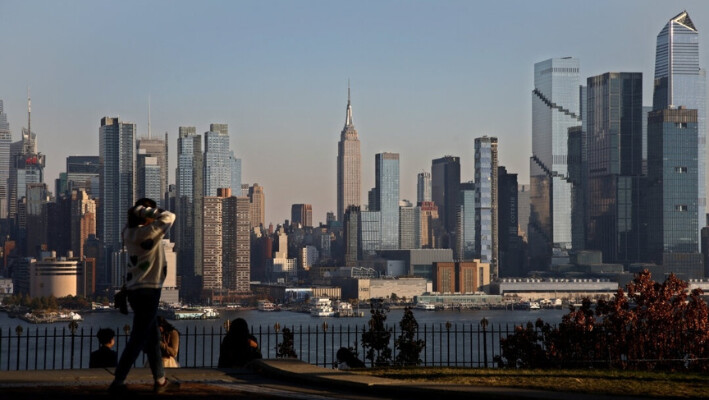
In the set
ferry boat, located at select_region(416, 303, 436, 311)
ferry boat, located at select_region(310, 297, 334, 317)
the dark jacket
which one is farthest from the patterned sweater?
ferry boat, located at select_region(416, 303, 436, 311)

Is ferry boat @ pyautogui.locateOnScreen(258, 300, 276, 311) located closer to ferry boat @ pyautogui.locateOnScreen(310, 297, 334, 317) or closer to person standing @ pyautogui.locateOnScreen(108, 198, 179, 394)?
ferry boat @ pyautogui.locateOnScreen(310, 297, 334, 317)

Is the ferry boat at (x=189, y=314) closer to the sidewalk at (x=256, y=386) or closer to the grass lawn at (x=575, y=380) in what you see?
the grass lawn at (x=575, y=380)

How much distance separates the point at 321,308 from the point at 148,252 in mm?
172430

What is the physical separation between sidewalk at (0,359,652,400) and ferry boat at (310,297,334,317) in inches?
6466

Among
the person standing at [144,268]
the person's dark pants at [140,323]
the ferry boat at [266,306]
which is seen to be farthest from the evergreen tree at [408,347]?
the ferry boat at [266,306]

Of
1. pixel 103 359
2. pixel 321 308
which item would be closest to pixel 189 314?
pixel 321 308

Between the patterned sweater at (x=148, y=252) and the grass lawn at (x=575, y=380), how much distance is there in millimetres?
3767

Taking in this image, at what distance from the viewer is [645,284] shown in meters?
29.9

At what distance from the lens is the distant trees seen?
26016mm

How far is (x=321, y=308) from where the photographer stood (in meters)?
183

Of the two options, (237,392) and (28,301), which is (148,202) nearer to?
(237,392)

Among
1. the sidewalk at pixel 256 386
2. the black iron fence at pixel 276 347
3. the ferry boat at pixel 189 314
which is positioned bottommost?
the ferry boat at pixel 189 314

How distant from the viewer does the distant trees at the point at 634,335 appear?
26016 millimetres

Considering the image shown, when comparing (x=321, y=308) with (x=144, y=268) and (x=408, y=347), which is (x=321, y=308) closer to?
(x=408, y=347)
